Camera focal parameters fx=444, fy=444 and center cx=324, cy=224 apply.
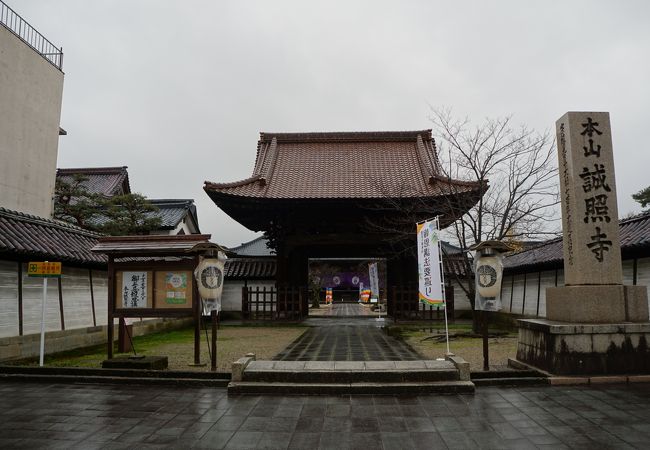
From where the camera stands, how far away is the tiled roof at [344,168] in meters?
16.3

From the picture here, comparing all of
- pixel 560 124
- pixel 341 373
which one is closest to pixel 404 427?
pixel 341 373

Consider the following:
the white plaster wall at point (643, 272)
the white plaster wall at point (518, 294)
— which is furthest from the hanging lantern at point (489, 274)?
the white plaster wall at point (518, 294)

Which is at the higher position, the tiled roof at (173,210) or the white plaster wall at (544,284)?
the tiled roof at (173,210)

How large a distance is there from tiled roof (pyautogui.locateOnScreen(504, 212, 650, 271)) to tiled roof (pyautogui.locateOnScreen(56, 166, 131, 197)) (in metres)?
24.2

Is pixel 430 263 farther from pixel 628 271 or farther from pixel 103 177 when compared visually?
pixel 103 177

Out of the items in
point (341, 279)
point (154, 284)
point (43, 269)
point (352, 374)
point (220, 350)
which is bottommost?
point (220, 350)

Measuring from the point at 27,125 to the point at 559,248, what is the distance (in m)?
17.0

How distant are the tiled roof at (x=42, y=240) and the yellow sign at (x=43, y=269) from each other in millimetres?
442

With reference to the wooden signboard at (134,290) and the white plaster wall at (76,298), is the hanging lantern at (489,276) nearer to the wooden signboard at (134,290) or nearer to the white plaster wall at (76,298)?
the wooden signboard at (134,290)

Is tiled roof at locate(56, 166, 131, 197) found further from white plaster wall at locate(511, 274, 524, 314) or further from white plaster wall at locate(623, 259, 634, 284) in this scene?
white plaster wall at locate(623, 259, 634, 284)

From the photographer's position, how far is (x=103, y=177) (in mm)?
30391

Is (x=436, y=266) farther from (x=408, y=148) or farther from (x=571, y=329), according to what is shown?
(x=408, y=148)

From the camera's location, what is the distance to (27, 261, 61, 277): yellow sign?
8125 mm

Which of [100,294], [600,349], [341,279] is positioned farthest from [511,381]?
[341,279]
